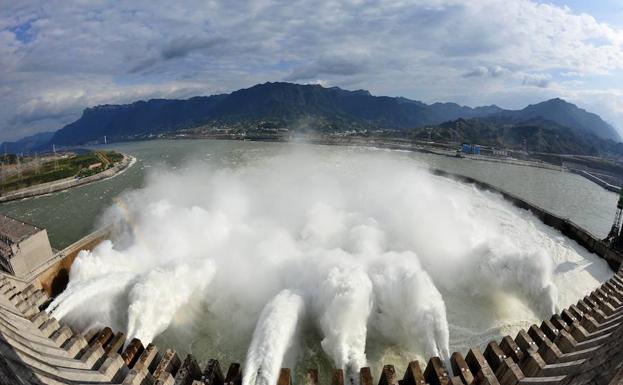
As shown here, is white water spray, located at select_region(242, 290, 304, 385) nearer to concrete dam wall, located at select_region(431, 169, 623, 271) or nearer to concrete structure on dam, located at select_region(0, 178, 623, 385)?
concrete structure on dam, located at select_region(0, 178, 623, 385)

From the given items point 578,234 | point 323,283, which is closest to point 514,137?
point 578,234

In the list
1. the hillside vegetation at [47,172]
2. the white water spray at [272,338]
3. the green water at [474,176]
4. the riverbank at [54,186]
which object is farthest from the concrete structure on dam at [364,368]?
the hillside vegetation at [47,172]

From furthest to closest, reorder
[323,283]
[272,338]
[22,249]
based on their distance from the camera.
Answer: [22,249] → [323,283] → [272,338]

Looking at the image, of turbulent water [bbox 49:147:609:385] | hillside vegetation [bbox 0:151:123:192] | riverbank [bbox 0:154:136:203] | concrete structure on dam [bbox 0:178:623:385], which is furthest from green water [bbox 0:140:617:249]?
concrete structure on dam [bbox 0:178:623:385]

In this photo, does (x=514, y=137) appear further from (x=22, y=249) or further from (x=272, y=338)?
(x=22, y=249)

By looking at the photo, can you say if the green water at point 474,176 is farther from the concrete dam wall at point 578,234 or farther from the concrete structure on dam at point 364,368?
the concrete structure on dam at point 364,368

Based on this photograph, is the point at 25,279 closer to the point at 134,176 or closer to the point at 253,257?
the point at 253,257
